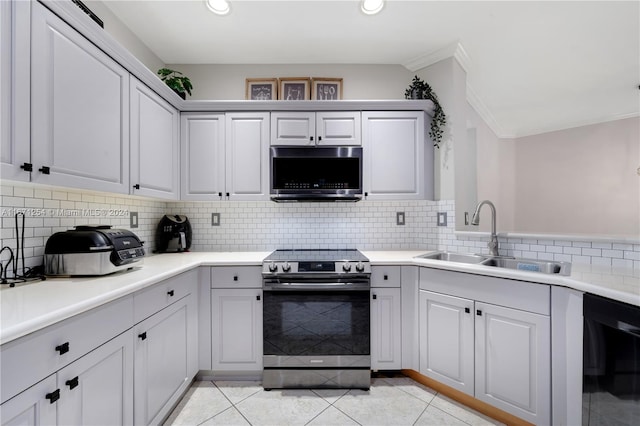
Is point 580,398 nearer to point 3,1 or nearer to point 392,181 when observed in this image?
point 392,181

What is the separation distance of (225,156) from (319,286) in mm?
1410

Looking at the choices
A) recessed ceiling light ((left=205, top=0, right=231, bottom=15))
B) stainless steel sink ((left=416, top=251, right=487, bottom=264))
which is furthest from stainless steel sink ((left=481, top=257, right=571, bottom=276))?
recessed ceiling light ((left=205, top=0, right=231, bottom=15))

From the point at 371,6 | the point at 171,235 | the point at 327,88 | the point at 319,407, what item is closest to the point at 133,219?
the point at 171,235

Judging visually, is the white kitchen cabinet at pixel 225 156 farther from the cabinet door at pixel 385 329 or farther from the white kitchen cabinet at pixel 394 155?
the cabinet door at pixel 385 329

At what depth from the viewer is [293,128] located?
230cm

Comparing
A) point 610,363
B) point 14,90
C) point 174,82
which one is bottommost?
point 610,363

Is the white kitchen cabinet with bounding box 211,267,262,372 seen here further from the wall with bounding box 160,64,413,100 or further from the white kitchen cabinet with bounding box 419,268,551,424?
the wall with bounding box 160,64,413,100

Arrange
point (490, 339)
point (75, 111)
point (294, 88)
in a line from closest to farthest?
point (75, 111) < point (490, 339) < point (294, 88)

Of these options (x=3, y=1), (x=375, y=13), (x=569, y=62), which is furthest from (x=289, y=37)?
(x=569, y=62)

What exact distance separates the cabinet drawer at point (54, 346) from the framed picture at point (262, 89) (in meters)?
2.12

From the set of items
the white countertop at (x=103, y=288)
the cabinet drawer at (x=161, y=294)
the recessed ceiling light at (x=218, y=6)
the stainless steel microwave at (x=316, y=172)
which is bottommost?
the cabinet drawer at (x=161, y=294)

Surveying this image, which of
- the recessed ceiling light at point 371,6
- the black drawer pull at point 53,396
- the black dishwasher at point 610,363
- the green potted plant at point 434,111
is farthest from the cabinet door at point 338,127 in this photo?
the black drawer pull at point 53,396

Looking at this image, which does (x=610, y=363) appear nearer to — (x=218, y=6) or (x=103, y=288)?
(x=103, y=288)

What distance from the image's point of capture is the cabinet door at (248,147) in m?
2.30
